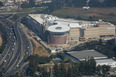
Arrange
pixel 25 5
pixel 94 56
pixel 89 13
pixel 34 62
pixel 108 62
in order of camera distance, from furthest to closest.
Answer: pixel 25 5 → pixel 89 13 → pixel 94 56 → pixel 108 62 → pixel 34 62

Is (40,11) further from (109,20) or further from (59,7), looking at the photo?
(109,20)

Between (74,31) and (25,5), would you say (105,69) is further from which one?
(25,5)

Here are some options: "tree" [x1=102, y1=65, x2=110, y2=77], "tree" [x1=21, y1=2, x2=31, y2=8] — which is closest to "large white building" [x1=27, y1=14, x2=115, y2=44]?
"tree" [x1=102, y1=65, x2=110, y2=77]

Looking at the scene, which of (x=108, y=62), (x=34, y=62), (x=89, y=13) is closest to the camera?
(x=34, y=62)

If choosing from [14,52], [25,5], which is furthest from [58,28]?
[25,5]

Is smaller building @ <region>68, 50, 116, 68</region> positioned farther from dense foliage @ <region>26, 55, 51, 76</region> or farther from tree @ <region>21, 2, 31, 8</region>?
tree @ <region>21, 2, 31, 8</region>

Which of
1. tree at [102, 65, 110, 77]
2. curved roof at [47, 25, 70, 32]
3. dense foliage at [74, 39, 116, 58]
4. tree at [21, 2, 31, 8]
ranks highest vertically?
curved roof at [47, 25, 70, 32]

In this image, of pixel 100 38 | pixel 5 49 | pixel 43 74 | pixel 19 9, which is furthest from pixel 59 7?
pixel 43 74
